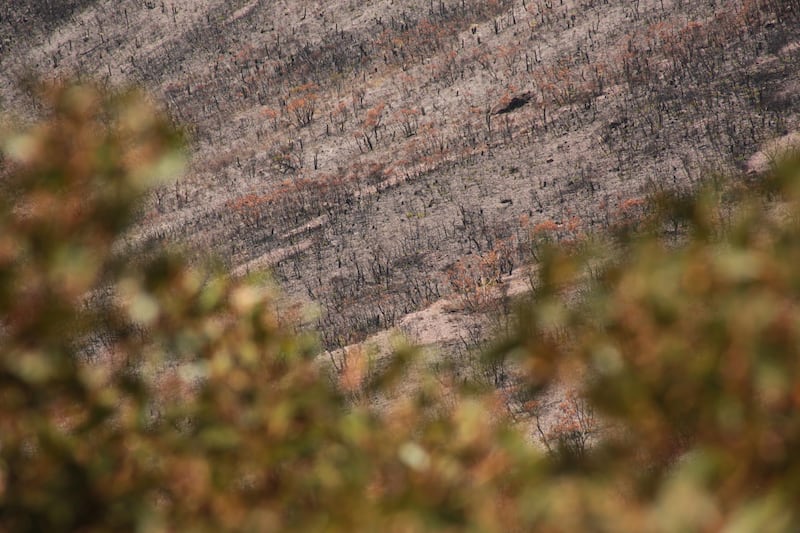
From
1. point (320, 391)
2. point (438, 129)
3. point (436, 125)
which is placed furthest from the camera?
point (436, 125)

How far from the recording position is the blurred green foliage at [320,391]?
1604mm

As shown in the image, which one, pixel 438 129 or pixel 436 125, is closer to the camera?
pixel 438 129

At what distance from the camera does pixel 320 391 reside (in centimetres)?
206

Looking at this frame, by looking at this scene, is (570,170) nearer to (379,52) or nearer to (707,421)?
(379,52)

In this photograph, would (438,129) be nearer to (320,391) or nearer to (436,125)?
(436,125)

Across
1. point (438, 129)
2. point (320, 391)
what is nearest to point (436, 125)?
point (438, 129)

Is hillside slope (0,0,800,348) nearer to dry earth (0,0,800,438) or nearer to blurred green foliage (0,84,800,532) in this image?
dry earth (0,0,800,438)

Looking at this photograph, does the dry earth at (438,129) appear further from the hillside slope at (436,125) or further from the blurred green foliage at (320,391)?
the blurred green foliage at (320,391)

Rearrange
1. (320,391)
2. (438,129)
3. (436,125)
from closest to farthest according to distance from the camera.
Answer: (320,391) < (438,129) < (436,125)

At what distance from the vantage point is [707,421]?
5.44 feet

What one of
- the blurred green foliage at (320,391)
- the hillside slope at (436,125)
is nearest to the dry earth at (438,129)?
the hillside slope at (436,125)

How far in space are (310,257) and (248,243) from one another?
1571 millimetres

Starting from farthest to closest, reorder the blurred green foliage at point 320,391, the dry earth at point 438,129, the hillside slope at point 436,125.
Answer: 1. the hillside slope at point 436,125
2. the dry earth at point 438,129
3. the blurred green foliage at point 320,391

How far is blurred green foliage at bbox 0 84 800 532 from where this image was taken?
1.60 meters
